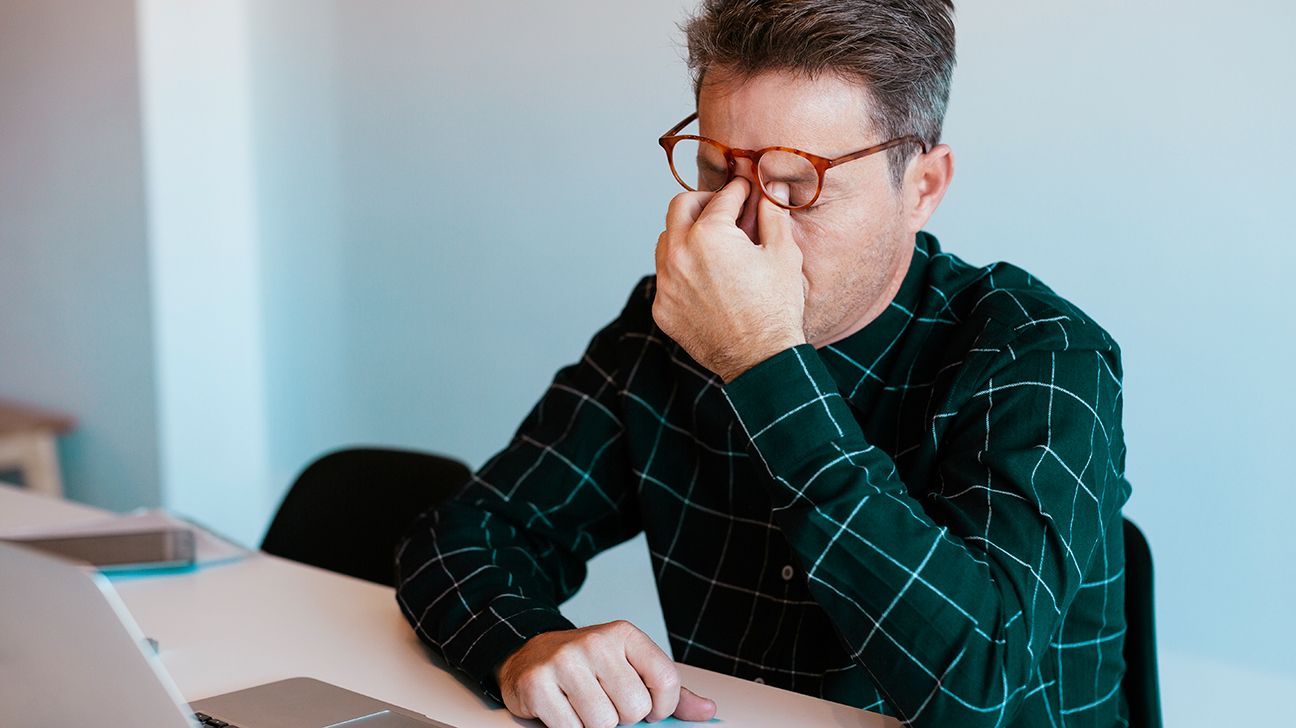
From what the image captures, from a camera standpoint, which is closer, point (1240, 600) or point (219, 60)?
point (1240, 600)

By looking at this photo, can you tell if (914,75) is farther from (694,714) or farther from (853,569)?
(694,714)

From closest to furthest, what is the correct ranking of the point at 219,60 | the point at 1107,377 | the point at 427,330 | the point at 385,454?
1. the point at 1107,377
2. the point at 385,454
3. the point at 427,330
4. the point at 219,60

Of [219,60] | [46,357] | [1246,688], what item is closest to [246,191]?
[219,60]

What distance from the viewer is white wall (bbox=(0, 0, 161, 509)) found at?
10.4 ft

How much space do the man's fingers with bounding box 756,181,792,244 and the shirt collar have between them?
Answer: 0.19 m

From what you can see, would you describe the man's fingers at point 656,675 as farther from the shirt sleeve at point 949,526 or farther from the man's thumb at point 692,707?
the shirt sleeve at point 949,526

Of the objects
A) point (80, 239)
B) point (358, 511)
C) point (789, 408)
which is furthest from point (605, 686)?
point (80, 239)

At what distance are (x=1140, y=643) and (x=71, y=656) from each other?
1.01 meters

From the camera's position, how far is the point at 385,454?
72.9 inches

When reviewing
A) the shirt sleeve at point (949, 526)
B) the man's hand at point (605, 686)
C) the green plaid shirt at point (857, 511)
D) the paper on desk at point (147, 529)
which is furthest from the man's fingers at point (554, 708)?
the paper on desk at point (147, 529)

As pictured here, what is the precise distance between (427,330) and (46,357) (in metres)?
1.25

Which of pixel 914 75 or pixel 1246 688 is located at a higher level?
pixel 914 75

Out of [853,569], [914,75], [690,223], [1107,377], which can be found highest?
[914,75]

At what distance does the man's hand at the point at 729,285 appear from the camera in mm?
1099
